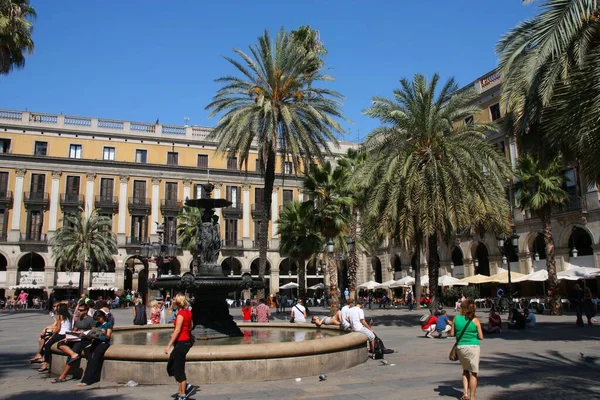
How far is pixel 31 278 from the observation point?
4791 centimetres

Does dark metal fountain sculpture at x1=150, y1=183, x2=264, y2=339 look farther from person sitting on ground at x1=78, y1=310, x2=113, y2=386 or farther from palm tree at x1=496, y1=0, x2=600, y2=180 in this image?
palm tree at x1=496, y1=0, x2=600, y2=180

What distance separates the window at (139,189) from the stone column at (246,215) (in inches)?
426

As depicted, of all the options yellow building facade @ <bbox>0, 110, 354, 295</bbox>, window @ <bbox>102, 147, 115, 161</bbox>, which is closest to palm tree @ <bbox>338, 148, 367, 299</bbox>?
yellow building facade @ <bbox>0, 110, 354, 295</bbox>

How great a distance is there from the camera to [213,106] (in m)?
25.4

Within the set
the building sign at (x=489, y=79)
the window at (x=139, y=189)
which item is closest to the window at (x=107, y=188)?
the window at (x=139, y=189)

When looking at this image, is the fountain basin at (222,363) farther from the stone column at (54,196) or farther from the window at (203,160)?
the window at (203,160)

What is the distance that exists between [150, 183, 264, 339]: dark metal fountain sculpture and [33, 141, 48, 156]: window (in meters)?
43.3

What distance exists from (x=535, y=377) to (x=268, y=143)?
53.7 ft

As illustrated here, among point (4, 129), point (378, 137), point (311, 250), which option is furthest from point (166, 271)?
point (378, 137)

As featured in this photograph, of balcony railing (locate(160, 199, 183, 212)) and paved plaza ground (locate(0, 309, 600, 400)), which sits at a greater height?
balcony railing (locate(160, 199, 183, 212))

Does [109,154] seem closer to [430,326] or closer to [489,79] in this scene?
[489,79]

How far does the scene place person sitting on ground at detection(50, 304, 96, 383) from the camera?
9.33 metres

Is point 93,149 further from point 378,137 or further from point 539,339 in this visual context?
point 539,339

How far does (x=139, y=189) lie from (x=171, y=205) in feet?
12.1
